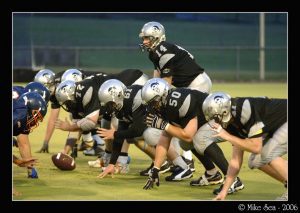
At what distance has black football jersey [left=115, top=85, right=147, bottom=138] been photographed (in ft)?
31.1

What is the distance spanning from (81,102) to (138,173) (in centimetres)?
127

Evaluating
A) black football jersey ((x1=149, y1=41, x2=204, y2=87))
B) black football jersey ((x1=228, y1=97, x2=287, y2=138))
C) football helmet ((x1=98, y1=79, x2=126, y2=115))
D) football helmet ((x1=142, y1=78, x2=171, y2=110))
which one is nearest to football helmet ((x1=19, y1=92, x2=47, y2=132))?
football helmet ((x1=98, y1=79, x2=126, y2=115))

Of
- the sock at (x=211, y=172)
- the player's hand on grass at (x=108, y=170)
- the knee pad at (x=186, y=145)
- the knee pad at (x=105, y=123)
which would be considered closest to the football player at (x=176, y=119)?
the knee pad at (x=186, y=145)

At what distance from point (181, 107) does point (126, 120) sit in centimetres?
114

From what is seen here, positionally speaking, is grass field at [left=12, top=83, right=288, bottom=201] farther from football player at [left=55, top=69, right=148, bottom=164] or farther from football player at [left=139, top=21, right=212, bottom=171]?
football player at [left=139, top=21, right=212, bottom=171]

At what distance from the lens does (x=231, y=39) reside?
32125 millimetres

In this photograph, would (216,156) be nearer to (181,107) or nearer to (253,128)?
(181,107)

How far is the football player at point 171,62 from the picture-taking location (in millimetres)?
10328

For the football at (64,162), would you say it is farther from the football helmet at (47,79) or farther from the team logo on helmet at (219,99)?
the team logo on helmet at (219,99)

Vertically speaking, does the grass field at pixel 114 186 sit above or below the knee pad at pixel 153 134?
below

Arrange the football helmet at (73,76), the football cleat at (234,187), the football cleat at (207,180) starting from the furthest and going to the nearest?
the football helmet at (73,76) → the football cleat at (207,180) → the football cleat at (234,187)

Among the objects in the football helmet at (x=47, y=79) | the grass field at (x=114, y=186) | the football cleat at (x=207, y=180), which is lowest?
the grass field at (x=114, y=186)

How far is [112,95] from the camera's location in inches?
369

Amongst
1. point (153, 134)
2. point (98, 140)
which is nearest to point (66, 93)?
point (153, 134)
